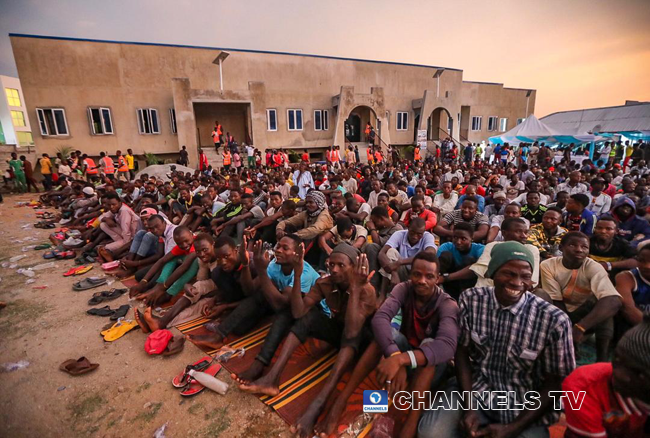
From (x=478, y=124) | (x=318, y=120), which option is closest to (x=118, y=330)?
(x=318, y=120)

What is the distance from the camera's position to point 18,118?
32781 mm

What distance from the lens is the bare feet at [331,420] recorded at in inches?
86.6

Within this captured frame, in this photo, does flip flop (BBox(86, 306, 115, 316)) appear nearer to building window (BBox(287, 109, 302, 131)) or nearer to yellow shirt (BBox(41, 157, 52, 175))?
yellow shirt (BBox(41, 157, 52, 175))

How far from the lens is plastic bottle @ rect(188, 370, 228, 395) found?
2688 mm

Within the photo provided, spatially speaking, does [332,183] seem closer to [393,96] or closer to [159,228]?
[159,228]

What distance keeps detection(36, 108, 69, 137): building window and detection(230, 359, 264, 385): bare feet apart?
18.6 meters

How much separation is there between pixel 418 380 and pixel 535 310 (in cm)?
87

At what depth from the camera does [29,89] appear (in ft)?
48.4

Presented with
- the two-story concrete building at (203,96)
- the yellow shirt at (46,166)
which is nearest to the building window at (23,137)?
the two-story concrete building at (203,96)

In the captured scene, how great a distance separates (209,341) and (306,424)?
58.7 inches

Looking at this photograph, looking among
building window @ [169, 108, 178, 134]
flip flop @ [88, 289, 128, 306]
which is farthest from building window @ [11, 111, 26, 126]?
flip flop @ [88, 289, 128, 306]

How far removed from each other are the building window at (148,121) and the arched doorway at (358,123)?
1209cm

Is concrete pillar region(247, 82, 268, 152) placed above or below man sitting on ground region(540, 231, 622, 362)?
above

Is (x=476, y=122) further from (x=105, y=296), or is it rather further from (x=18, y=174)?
(x=18, y=174)
